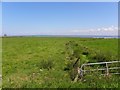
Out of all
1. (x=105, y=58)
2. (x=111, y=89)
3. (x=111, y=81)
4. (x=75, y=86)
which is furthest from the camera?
(x=105, y=58)

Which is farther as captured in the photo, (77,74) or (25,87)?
(77,74)

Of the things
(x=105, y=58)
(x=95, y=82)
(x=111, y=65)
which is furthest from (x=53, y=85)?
(x=105, y=58)

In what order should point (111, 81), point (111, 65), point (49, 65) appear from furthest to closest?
point (49, 65), point (111, 65), point (111, 81)

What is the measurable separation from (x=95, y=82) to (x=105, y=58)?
1285 cm

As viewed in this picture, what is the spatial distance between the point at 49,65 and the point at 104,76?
854 cm

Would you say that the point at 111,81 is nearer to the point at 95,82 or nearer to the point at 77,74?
the point at 95,82

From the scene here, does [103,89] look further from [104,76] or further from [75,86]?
[104,76]

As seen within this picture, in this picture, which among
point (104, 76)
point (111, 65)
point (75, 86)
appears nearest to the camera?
point (75, 86)

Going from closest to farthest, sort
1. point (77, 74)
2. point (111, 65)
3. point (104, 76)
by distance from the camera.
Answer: point (104, 76)
point (77, 74)
point (111, 65)

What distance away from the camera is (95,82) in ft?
43.2

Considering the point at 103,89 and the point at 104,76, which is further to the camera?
the point at 104,76

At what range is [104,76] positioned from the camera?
1458 cm

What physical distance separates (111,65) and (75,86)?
8237mm

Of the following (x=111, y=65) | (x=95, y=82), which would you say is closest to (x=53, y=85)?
(x=95, y=82)
